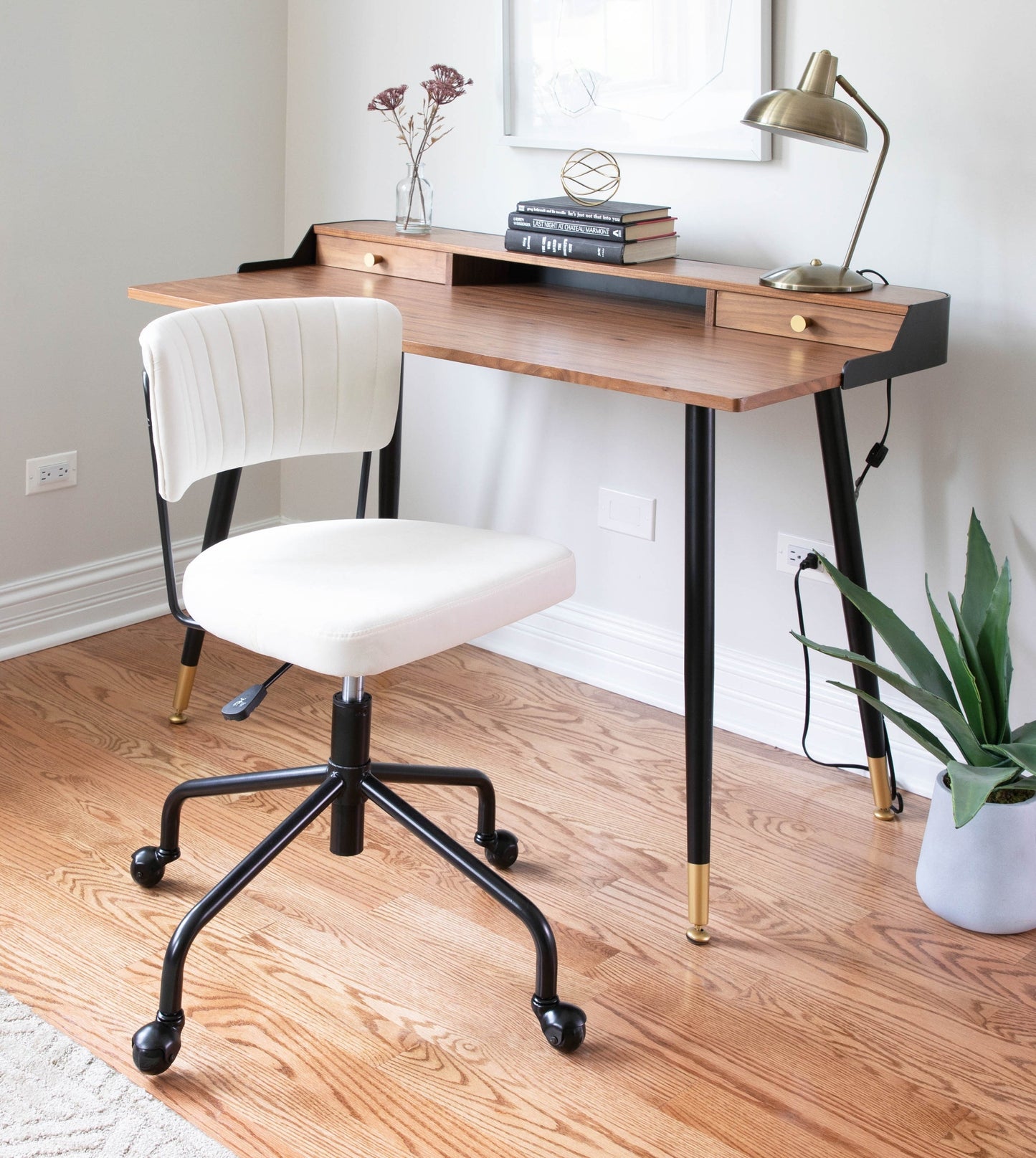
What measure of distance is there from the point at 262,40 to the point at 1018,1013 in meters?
2.42

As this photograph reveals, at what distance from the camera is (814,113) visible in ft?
6.09

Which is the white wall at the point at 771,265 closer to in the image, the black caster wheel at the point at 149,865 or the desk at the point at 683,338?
the desk at the point at 683,338

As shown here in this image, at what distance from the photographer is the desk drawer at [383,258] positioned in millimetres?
2447

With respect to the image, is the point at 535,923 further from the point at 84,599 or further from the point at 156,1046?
the point at 84,599

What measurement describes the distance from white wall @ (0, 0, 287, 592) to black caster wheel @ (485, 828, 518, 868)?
1.25m

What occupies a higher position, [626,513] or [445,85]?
[445,85]

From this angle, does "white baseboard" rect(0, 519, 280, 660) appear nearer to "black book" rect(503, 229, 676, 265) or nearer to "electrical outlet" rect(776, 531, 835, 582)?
"black book" rect(503, 229, 676, 265)

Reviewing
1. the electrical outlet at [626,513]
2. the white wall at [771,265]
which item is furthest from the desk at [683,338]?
the electrical outlet at [626,513]

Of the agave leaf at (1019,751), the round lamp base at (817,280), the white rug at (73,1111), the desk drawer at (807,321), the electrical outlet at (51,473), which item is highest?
the round lamp base at (817,280)

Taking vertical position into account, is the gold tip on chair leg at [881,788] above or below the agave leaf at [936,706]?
below

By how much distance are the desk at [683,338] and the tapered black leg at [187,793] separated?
0.52 meters

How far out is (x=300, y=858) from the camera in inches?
79.7

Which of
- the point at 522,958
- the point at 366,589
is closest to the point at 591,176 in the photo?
the point at 366,589

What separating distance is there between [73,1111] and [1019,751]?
1266mm
